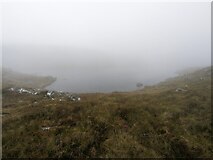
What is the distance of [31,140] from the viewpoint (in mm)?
20344

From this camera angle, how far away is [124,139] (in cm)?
2120

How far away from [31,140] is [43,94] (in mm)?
21406

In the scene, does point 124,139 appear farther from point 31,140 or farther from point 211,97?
point 211,97

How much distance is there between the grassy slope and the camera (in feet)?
63.6

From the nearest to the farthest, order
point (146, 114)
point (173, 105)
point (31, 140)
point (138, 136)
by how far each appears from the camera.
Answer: point (31, 140)
point (138, 136)
point (146, 114)
point (173, 105)

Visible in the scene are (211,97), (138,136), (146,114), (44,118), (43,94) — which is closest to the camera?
(138,136)

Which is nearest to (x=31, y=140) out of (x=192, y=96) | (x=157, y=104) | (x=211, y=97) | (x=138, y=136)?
(x=138, y=136)

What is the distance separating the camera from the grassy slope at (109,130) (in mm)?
19391

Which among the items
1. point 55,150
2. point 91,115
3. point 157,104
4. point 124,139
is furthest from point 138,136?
point 157,104

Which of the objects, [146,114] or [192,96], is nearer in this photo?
[146,114]

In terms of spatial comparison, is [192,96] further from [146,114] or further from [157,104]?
[146,114]

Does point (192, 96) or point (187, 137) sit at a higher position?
point (192, 96)

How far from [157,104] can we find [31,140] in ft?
69.4

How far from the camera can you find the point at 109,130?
23000 millimetres
